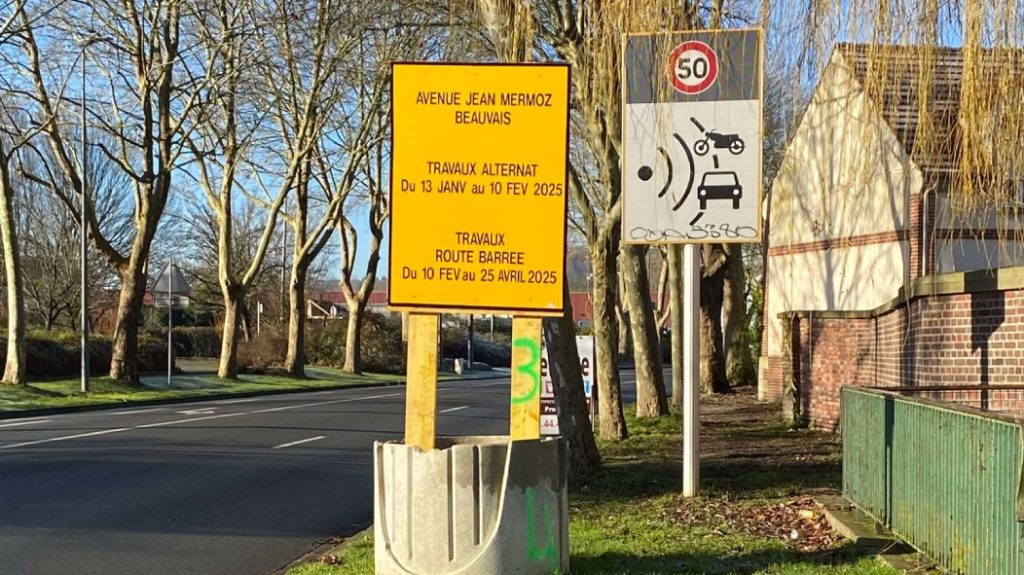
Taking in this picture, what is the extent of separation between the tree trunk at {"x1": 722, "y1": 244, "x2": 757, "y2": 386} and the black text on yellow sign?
2230 cm

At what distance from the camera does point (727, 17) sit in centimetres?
748

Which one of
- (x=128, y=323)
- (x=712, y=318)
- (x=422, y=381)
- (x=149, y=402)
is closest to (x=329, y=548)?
(x=422, y=381)

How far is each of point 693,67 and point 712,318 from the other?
60.3 feet

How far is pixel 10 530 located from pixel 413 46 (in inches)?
329

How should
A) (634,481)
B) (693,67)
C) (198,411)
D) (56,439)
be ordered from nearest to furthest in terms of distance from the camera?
1. (693,67)
2. (634,481)
3. (56,439)
4. (198,411)

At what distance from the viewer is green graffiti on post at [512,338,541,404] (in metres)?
6.27

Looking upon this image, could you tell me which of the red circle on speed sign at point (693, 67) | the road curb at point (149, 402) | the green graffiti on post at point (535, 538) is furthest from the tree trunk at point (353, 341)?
the green graffiti on post at point (535, 538)

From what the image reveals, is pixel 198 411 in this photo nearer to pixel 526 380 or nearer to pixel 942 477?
pixel 526 380

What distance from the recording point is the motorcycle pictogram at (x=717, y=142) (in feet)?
27.6

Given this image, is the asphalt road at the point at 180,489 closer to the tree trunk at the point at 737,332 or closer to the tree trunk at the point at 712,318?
the tree trunk at the point at 712,318

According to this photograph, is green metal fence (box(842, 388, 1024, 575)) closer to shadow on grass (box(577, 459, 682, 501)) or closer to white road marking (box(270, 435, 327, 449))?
shadow on grass (box(577, 459, 682, 501))

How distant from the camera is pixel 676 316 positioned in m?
22.5

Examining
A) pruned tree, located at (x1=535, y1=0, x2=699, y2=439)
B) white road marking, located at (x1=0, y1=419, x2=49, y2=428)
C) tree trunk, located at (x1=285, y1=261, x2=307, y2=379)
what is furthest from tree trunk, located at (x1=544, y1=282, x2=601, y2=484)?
tree trunk, located at (x1=285, y1=261, x2=307, y2=379)

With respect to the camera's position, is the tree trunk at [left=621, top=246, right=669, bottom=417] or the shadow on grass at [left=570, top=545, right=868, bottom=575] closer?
the shadow on grass at [left=570, top=545, right=868, bottom=575]
